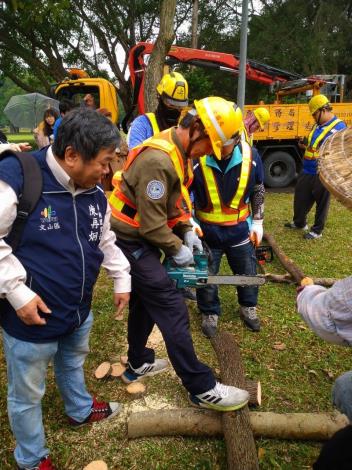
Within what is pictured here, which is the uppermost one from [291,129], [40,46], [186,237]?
[40,46]

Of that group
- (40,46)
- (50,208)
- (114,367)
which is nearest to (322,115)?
(114,367)

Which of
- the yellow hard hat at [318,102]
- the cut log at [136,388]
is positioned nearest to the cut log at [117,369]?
the cut log at [136,388]

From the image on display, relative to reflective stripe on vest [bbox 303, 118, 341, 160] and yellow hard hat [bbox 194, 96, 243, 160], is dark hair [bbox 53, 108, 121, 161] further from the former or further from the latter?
reflective stripe on vest [bbox 303, 118, 341, 160]

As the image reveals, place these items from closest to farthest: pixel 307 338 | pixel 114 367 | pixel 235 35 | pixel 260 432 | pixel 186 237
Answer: pixel 260 432, pixel 186 237, pixel 114 367, pixel 307 338, pixel 235 35

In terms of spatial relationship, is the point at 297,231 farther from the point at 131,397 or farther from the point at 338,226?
the point at 131,397

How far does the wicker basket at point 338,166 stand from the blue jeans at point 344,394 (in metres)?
0.86

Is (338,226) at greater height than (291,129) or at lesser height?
lesser

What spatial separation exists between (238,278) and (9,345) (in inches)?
63.9

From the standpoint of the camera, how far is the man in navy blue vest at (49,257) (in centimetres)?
165

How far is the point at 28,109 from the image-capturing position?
1112 centimetres

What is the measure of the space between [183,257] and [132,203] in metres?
0.48

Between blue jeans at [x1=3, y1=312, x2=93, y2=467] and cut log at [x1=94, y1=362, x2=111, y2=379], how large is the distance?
1.75 feet

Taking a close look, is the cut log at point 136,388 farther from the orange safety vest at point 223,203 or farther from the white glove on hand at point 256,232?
the white glove on hand at point 256,232

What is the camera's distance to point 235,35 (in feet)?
81.2
